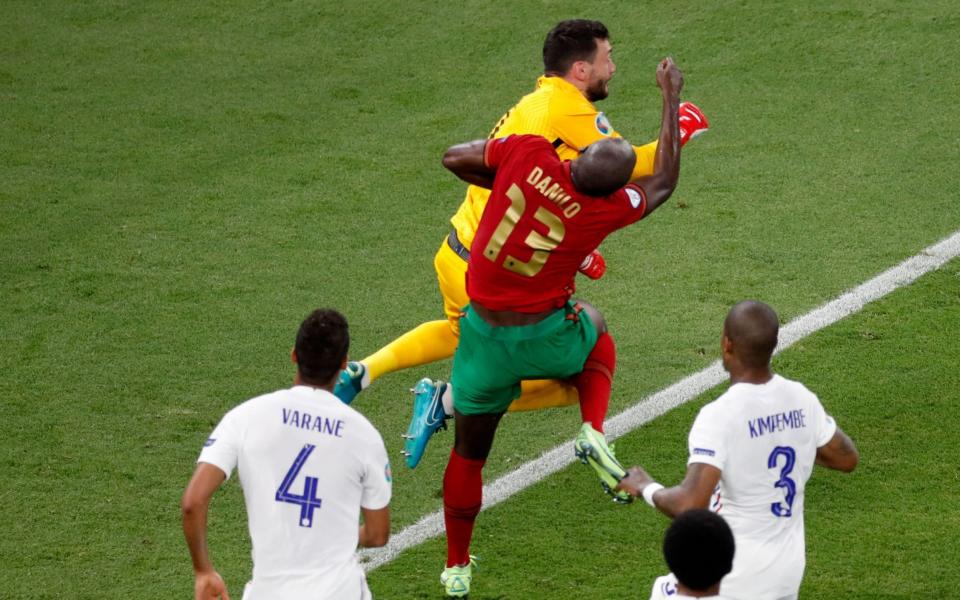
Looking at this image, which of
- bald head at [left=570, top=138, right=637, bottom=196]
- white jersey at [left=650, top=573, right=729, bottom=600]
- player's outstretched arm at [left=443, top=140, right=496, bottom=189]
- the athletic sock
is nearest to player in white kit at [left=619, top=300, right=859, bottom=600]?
white jersey at [left=650, top=573, right=729, bottom=600]

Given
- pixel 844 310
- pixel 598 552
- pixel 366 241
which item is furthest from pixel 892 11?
pixel 598 552

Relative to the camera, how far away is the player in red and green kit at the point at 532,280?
228 inches

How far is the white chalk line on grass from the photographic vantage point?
22.6 ft

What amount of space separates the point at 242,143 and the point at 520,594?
5825 mm

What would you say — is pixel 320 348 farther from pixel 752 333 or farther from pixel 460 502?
pixel 460 502

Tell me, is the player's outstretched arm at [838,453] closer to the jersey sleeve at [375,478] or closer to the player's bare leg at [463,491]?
the jersey sleeve at [375,478]

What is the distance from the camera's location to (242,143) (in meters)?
11.3

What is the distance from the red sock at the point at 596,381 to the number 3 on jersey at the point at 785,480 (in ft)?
4.45

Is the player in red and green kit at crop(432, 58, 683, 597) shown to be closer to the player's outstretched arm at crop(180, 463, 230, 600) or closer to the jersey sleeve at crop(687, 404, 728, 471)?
the jersey sleeve at crop(687, 404, 728, 471)

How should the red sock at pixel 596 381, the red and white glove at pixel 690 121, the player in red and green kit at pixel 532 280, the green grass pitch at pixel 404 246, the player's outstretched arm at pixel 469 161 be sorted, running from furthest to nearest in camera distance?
the green grass pitch at pixel 404 246 < the red and white glove at pixel 690 121 < the red sock at pixel 596 381 < the player's outstretched arm at pixel 469 161 < the player in red and green kit at pixel 532 280

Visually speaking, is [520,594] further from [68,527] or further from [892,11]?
[892,11]

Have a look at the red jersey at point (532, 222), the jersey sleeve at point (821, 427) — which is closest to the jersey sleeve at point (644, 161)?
the red jersey at point (532, 222)

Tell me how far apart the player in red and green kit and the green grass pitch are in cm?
76

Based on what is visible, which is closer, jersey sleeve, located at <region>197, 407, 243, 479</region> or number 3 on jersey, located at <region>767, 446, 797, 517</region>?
jersey sleeve, located at <region>197, 407, 243, 479</region>
